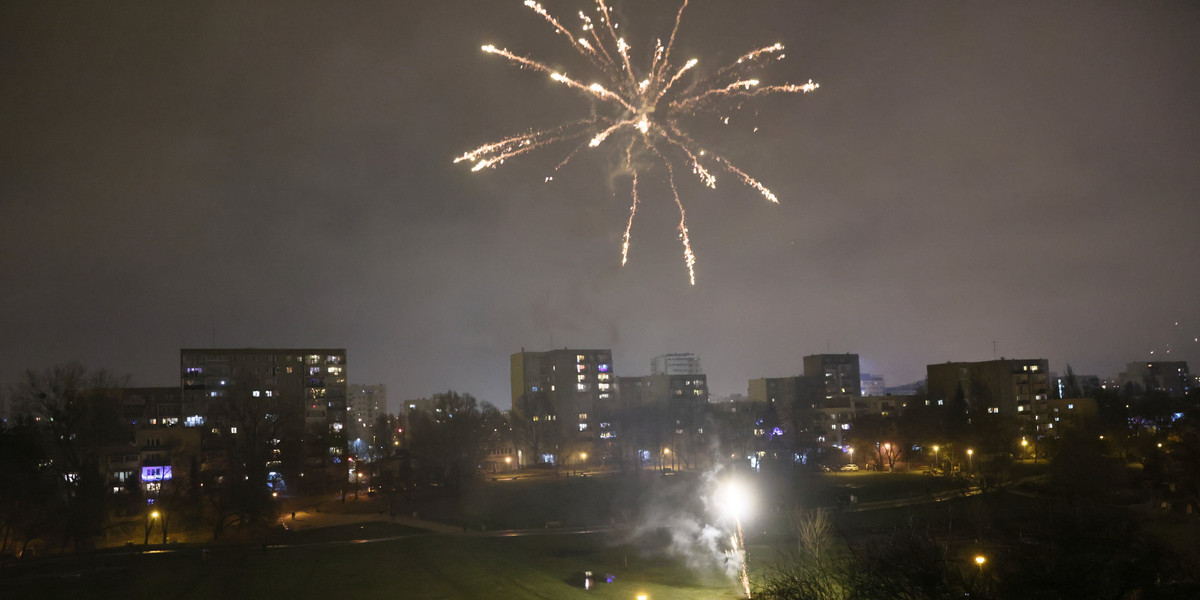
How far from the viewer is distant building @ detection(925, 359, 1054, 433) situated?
3413 inches

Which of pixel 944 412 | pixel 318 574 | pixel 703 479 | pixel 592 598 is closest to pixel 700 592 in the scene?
pixel 592 598

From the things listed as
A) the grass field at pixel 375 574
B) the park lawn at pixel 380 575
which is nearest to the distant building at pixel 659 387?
the grass field at pixel 375 574

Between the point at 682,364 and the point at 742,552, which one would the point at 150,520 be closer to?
the point at 742,552

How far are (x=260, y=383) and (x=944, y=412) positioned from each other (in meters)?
68.3

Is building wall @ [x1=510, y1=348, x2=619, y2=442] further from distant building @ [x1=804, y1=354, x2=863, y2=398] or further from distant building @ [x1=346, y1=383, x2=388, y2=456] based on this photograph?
distant building @ [x1=346, y1=383, x2=388, y2=456]

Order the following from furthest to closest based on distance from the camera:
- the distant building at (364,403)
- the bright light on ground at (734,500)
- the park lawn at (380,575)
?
the distant building at (364,403), the bright light on ground at (734,500), the park lawn at (380,575)

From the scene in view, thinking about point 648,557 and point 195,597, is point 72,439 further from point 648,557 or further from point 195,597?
point 648,557

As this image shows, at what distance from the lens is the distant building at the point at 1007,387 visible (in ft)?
284

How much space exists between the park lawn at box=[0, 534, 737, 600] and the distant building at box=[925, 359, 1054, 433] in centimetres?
6611

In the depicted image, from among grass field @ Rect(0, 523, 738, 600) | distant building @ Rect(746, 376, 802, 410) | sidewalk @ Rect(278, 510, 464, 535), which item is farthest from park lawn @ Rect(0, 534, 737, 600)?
distant building @ Rect(746, 376, 802, 410)

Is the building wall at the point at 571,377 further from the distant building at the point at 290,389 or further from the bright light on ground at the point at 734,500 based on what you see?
the bright light on ground at the point at 734,500

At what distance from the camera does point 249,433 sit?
4781 centimetres

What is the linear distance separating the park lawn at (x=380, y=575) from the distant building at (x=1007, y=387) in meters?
66.1

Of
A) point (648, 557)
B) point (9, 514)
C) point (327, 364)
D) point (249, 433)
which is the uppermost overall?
point (327, 364)
